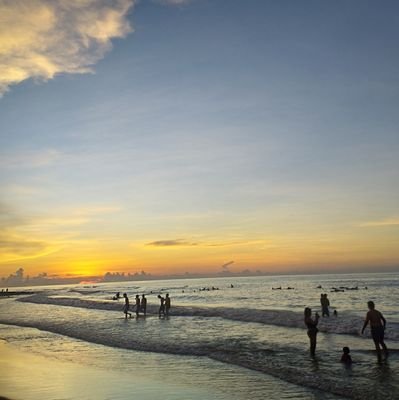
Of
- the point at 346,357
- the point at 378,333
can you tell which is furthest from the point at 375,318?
the point at 346,357

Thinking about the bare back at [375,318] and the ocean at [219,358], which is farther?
the bare back at [375,318]

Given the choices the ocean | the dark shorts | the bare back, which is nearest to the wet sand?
the ocean

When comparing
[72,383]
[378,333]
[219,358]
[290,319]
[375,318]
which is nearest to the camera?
[72,383]

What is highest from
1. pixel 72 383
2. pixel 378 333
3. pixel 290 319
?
pixel 378 333

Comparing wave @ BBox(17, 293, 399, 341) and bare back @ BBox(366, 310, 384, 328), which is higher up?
bare back @ BBox(366, 310, 384, 328)

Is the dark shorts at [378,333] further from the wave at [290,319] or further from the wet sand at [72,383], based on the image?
the wet sand at [72,383]

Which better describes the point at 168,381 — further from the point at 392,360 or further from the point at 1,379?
the point at 392,360

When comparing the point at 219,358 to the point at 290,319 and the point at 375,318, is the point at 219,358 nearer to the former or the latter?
the point at 375,318

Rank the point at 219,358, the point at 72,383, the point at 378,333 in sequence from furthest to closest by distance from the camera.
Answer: the point at 219,358, the point at 378,333, the point at 72,383

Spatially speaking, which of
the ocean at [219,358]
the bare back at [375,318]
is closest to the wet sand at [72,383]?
the ocean at [219,358]

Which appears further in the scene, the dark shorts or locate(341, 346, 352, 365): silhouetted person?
the dark shorts

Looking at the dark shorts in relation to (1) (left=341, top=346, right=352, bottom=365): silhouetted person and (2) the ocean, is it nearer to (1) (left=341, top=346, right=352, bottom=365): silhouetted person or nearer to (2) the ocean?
(2) the ocean

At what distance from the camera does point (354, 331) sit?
2423 cm

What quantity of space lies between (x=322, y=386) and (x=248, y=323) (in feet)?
61.9
